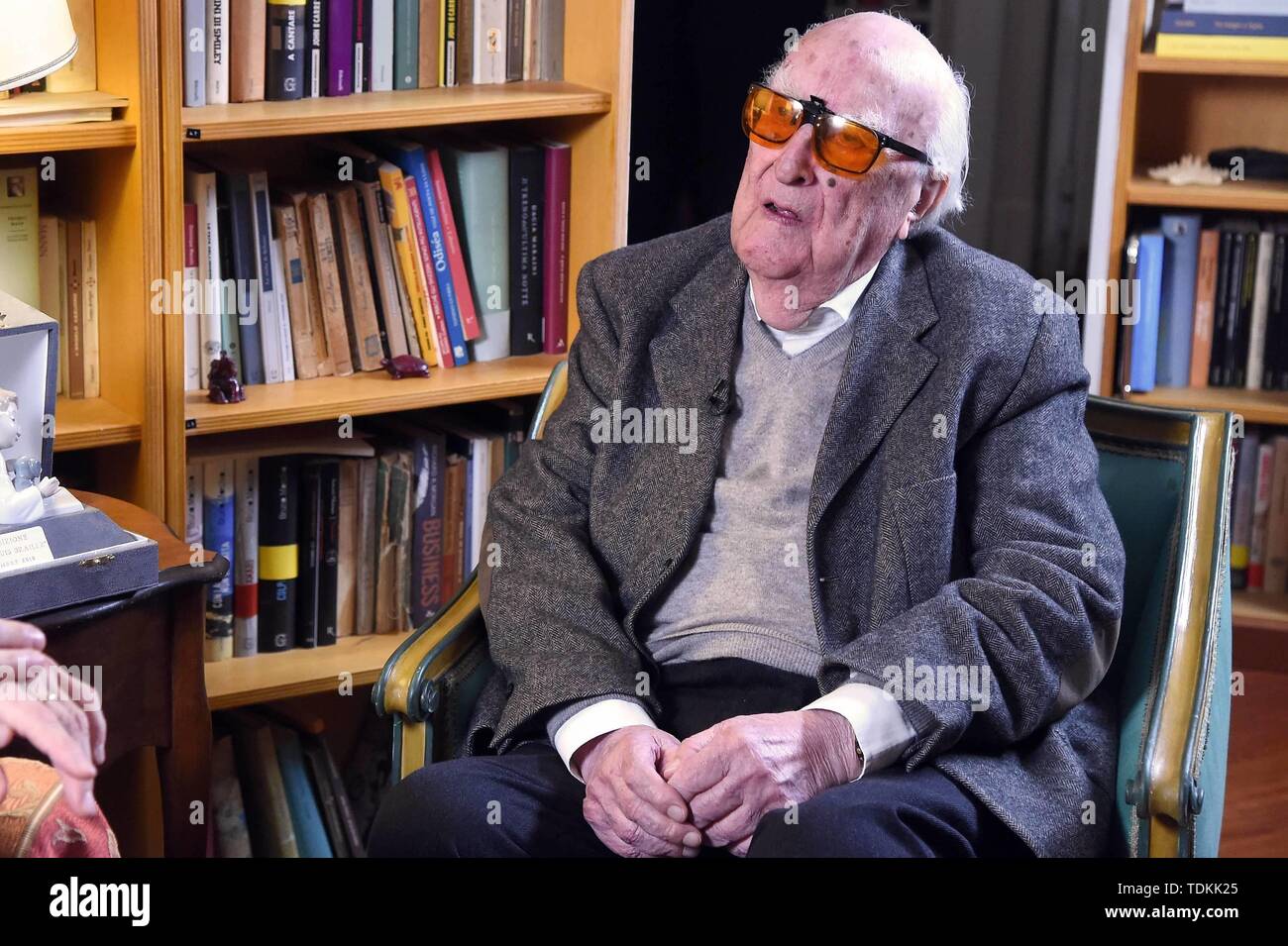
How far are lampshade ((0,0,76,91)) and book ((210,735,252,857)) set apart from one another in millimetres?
1160

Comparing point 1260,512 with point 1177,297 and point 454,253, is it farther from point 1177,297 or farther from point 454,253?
point 454,253

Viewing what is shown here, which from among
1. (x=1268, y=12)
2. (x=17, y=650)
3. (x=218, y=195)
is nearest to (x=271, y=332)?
(x=218, y=195)

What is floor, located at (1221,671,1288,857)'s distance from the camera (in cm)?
272

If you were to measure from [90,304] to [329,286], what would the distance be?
1.09 ft

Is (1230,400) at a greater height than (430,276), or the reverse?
(430,276)

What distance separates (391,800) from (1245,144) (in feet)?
7.20

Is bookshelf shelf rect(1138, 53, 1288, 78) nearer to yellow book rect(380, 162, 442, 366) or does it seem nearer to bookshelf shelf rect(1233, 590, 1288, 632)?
bookshelf shelf rect(1233, 590, 1288, 632)

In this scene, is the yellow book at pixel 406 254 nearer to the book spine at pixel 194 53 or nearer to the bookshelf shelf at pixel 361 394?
the bookshelf shelf at pixel 361 394

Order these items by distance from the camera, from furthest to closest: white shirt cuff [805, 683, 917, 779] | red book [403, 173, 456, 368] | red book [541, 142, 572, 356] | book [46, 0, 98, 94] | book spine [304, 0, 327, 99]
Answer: red book [541, 142, 572, 356], red book [403, 173, 456, 368], book spine [304, 0, 327, 99], book [46, 0, 98, 94], white shirt cuff [805, 683, 917, 779]

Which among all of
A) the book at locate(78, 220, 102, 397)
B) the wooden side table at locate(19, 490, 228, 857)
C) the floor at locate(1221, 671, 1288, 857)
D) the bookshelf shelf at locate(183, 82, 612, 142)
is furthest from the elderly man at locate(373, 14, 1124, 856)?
the floor at locate(1221, 671, 1288, 857)

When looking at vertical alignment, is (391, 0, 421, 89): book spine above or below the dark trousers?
above

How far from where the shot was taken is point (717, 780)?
1.70m

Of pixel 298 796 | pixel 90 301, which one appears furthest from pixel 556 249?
pixel 298 796
